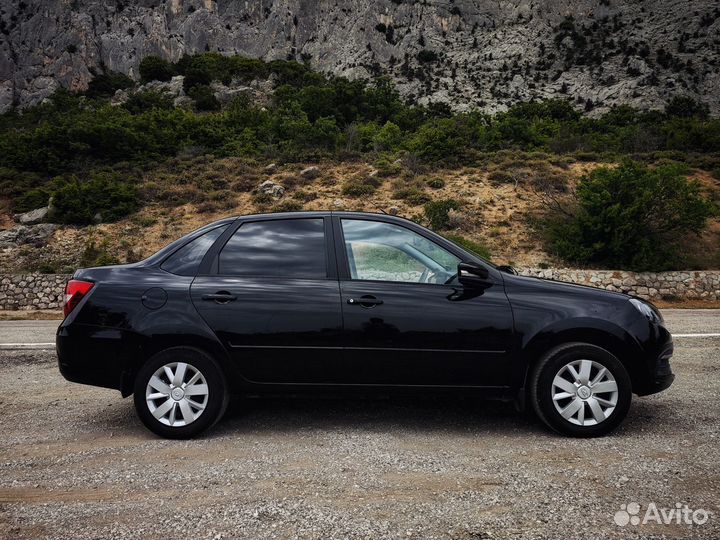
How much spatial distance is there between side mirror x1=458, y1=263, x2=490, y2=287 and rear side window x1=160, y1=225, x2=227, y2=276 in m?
1.99

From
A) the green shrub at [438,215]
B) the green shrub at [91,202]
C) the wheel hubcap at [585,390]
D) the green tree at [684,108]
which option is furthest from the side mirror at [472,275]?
the green tree at [684,108]

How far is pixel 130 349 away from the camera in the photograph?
12.7 feet

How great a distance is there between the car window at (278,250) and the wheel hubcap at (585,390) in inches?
78.8

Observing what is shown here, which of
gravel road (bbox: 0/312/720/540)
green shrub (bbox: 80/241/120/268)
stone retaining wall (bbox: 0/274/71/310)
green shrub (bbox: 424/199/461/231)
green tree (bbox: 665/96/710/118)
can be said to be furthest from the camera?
green tree (bbox: 665/96/710/118)

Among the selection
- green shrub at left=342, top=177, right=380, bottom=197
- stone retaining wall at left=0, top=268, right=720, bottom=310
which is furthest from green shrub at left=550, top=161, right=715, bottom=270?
green shrub at left=342, top=177, right=380, bottom=197

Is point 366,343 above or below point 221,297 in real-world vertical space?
below

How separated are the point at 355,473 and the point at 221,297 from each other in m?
1.67

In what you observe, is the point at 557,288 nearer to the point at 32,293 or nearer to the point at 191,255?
the point at 191,255

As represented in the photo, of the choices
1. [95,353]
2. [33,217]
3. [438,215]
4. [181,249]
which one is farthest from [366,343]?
[33,217]

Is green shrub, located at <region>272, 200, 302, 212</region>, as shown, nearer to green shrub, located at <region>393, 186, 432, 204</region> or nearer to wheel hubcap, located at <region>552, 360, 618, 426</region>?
green shrub, located at <region>393, 186, 432, 204</region>

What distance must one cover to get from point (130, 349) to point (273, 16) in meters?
112

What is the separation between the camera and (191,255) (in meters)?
4.13

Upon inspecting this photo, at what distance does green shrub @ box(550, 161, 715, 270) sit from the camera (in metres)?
16.4

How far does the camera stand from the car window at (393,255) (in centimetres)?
401
